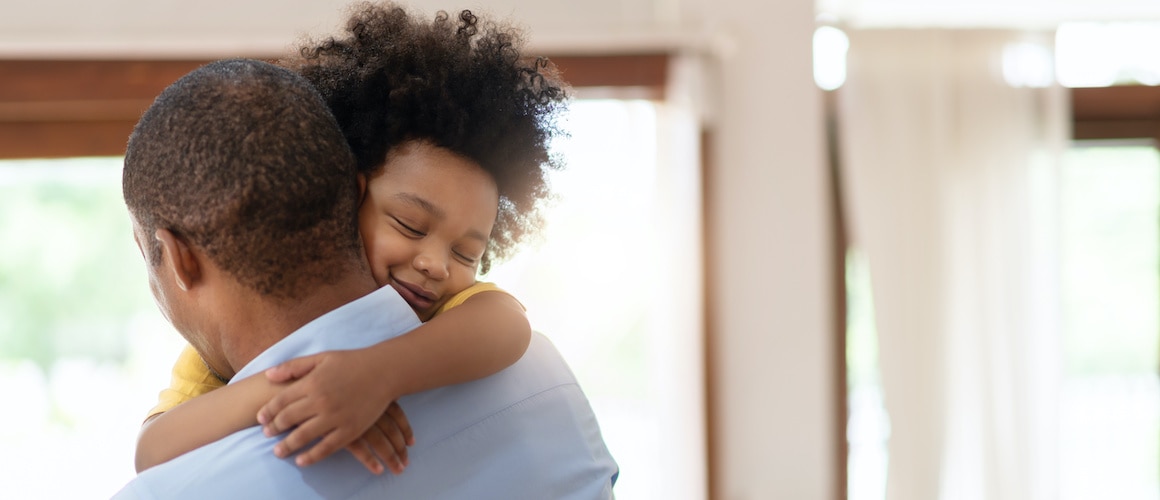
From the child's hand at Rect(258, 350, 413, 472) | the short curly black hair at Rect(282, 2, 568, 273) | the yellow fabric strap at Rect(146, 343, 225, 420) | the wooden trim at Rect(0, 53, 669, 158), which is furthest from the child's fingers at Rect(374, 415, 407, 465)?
the wooden trim at Rect(0, 53, 669, 158)

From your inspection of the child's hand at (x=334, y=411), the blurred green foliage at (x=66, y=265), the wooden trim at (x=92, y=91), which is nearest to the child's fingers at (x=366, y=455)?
the child's hand at (x=334, y=411)

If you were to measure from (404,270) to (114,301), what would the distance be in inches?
90.8

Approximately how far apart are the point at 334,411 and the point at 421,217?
39 cm

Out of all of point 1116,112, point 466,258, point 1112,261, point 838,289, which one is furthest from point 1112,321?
point 466,258

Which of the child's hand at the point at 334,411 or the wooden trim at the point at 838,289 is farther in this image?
the wooden trim at the point at 838,289

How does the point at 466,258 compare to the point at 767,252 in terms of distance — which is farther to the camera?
the point at 767,252

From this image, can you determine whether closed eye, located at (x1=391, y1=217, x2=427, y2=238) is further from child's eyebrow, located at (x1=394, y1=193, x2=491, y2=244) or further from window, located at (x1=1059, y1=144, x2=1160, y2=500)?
window, located at (x1=1059, y1=144, x2=1160, y2=500)

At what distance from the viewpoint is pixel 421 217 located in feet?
3.59

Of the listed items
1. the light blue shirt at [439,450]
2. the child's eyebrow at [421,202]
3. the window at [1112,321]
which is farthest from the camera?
the window at [1112,321]

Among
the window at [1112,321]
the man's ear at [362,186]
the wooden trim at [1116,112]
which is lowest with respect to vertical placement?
the window at [1112,321]

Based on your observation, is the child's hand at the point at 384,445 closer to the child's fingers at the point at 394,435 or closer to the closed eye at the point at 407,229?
the child's fingers at the point at 394,435

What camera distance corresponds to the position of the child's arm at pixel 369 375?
→ 2.40 feet

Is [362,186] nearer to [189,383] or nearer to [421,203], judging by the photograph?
[421,203]

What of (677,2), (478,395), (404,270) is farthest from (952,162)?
(478,395)
